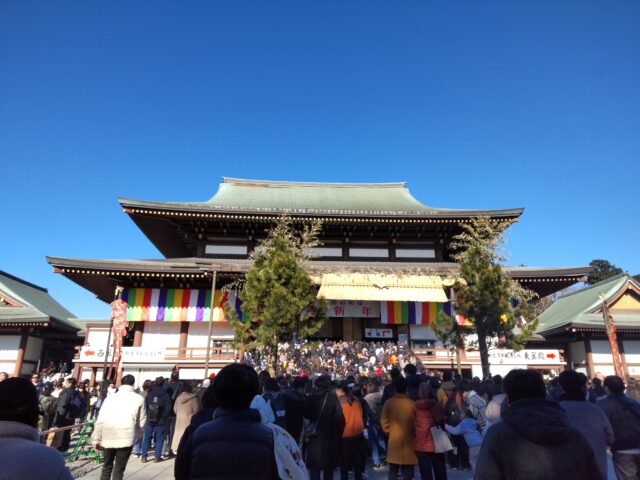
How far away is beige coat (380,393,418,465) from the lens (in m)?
5.19

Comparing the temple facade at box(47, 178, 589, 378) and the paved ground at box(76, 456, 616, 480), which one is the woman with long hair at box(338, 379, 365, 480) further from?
the temple facade at box(47, 178, 589, 378)

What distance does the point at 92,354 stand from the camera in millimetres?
17297

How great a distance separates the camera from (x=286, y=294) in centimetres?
1315

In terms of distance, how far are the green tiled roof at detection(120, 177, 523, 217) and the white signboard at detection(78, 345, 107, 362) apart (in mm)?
7101

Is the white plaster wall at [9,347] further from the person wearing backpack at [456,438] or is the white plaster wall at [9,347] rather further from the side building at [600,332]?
the side building at [600,332]

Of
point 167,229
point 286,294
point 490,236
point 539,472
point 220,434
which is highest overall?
point 167,229

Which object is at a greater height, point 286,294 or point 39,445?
point 286,294

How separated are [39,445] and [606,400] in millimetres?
5386

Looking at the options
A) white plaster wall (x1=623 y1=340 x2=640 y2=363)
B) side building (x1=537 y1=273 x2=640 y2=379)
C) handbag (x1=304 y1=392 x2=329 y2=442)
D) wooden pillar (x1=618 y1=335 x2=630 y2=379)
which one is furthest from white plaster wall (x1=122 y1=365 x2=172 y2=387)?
white plaster wall (x1=623 y1=340 x2=640 y2=363)

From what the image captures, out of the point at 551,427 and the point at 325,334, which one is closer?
the point at 551,427

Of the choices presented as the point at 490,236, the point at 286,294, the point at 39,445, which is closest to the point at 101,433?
the point at 39,445

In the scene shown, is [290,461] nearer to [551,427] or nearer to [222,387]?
[222,387]

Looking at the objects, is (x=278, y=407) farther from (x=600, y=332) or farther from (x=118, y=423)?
(x=600, y=332)

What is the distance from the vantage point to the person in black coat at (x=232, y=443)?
2139mm
